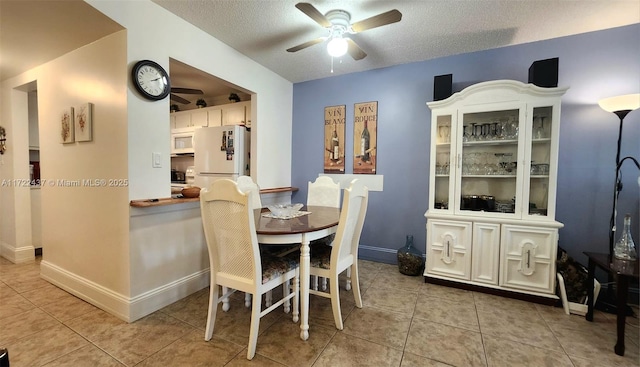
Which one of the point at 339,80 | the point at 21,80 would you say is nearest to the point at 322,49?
the point at 339,80

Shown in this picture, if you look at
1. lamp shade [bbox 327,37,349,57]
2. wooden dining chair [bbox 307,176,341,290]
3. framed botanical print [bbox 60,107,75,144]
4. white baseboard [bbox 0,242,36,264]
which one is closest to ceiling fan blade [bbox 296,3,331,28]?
lamp shade [bbox 327,37,349,57]

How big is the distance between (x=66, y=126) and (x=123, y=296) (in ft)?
5.13

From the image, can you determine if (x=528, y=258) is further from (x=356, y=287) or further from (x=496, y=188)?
(x=356, y=287)

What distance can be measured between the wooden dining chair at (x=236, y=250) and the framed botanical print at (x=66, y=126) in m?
1.58

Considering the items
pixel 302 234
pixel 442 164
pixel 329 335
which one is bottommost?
pixel 329 335

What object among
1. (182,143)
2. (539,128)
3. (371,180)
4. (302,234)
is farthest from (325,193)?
(182,143)

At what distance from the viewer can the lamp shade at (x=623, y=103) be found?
6.34 ft

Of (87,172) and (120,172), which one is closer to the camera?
(120,172)

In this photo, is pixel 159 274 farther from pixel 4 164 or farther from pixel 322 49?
pixel 4 164

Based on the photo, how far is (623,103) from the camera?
1972 millimetres

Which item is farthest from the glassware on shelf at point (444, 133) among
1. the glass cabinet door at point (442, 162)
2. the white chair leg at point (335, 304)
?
the white chair leg at point (335, 304)

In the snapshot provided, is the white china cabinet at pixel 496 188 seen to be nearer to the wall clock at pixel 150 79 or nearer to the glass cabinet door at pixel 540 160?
the glass cabinet door at pixel 540 160

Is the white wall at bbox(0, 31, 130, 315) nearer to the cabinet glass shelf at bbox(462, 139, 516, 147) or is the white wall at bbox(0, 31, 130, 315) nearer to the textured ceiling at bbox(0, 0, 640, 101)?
the textured ceiling at bbox(0, 0, 640, 101)

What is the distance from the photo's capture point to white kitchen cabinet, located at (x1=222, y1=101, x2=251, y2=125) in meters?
3.87
